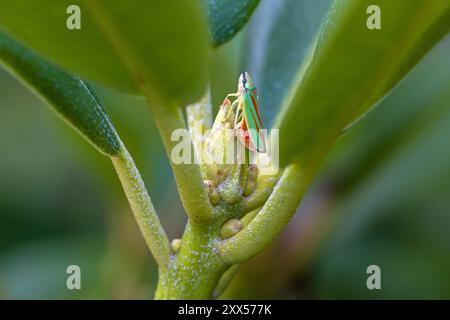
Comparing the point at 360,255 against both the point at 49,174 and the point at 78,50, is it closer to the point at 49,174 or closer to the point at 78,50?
the point at 49,174

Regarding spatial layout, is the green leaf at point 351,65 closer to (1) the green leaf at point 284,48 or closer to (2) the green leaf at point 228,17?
(2) the green leaf at point 228,17

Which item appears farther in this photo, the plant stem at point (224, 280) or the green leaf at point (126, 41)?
the plant stem at point (224, 280)

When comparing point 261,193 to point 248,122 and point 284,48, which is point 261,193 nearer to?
point 248,122

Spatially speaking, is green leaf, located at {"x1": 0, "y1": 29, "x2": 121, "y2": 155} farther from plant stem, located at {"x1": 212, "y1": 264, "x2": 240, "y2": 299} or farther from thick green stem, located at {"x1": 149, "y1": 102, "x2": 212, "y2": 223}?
plant stem, located at {"x1": 212, "y1": 264, "x2": 240, "y2": 299}

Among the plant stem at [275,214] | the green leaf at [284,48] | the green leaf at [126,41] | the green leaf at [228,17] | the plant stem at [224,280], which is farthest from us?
the green leaf at [284,48]

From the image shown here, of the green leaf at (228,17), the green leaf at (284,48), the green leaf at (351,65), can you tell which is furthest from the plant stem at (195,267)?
the green leaf at (284,48)
